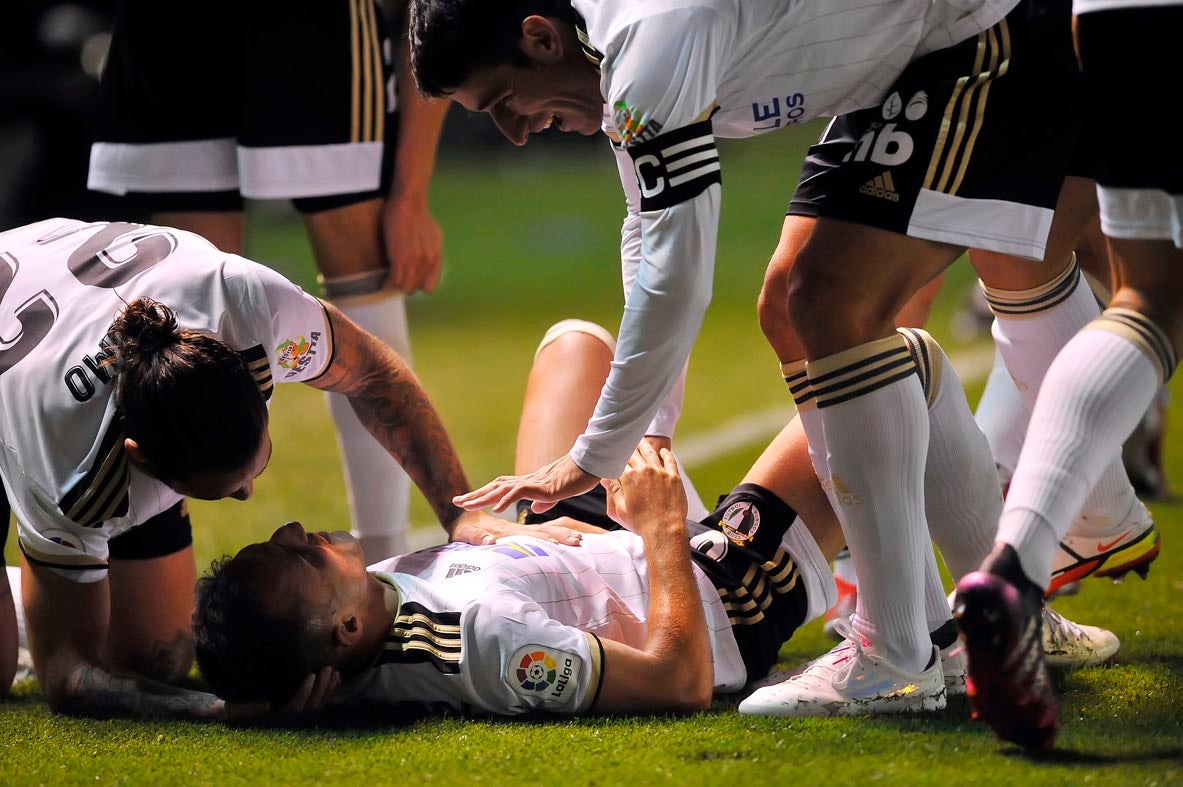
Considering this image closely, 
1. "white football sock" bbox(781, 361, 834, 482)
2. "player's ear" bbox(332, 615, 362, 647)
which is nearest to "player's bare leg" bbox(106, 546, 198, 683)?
"player's ear" bbox(332, 615, 362, 647)

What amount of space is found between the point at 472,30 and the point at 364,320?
1.50m

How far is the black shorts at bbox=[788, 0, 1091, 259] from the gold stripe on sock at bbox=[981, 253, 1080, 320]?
50 cm

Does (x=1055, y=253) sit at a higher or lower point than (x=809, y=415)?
higher

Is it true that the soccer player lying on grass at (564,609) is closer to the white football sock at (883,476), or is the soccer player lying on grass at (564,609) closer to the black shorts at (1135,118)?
the white football sock at (883,476)


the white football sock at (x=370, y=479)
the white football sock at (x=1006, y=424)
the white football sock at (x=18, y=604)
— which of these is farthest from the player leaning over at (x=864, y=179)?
the white football sock at (x=18, y=604)

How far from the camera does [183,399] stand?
98.5 inches

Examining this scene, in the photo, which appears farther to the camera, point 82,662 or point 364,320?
point 364,320

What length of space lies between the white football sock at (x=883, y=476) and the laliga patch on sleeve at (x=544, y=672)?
0.57 meters

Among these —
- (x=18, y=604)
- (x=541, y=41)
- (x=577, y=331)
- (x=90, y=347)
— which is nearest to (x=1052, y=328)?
(x=577, y=331)

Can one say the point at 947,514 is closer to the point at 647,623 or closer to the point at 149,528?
the point at 647,623

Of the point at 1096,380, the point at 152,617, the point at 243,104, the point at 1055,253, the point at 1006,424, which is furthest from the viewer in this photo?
the point at 243,104

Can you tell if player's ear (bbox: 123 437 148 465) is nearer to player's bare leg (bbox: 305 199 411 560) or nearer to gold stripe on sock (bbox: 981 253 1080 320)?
player's bare leg (bbox: 305 199 411 560)

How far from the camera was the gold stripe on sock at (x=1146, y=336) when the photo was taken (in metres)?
2.18

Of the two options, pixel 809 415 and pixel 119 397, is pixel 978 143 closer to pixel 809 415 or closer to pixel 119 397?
pixel 809 415
